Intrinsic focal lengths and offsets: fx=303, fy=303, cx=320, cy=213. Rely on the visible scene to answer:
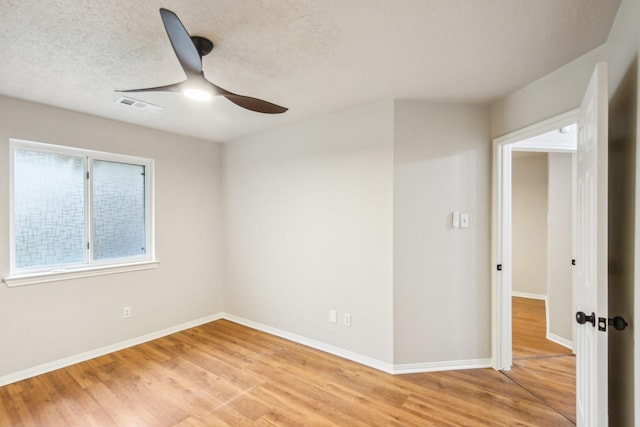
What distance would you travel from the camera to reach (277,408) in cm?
226

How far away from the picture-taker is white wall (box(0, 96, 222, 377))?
267 centimetres

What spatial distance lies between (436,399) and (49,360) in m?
3.46

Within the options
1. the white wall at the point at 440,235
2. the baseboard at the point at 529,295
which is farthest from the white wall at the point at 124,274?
the baseboard at the point at 529,295

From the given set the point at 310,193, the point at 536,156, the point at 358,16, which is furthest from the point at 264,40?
the point at 536,156

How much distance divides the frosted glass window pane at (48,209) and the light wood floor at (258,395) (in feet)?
3.61

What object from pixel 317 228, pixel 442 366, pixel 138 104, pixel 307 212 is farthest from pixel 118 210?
pixel 442 366

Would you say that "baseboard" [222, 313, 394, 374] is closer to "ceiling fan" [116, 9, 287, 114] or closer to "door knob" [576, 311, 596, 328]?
"door knob" [576, 311, 596, 328]

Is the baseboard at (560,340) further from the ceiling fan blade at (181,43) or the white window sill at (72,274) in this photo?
the white window sill at (72,274)

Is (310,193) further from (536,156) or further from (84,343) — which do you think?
(536,156)

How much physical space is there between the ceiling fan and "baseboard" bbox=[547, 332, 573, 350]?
12.4 ft

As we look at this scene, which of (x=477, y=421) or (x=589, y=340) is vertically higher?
(x=589, y=340)

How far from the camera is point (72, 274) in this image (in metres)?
2.98

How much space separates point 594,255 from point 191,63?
2185 millimetres

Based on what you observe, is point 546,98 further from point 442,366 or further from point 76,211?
point 76,211
